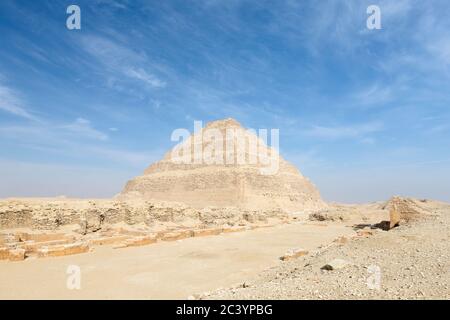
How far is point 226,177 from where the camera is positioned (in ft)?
155

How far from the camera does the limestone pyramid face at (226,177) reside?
4425 cm

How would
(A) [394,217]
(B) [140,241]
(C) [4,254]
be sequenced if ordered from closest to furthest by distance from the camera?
(C) [4,254]
(B) [140,241]
(A) [394,217]

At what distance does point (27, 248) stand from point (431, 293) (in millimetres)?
11246

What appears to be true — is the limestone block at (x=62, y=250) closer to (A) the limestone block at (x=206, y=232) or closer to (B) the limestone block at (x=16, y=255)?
(B) the limestone block at (x=16, y=255)

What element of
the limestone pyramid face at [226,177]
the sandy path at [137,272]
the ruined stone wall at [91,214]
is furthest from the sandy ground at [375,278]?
the limestone pyramid face at [226,177]

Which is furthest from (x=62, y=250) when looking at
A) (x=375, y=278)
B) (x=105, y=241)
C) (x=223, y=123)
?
(x=223, y=123)

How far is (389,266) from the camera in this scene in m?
5.86

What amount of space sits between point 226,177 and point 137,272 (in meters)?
39.4

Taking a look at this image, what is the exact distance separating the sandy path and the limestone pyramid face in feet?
92.0

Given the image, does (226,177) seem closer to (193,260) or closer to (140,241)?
(140,241)
